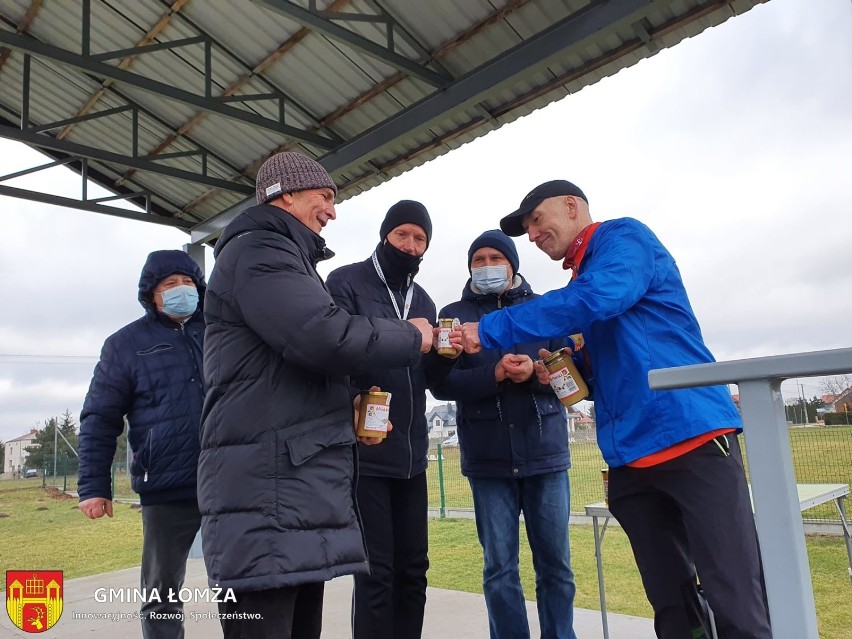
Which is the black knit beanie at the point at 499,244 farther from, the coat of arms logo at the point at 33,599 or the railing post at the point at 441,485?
the railing post at the point at 441,485

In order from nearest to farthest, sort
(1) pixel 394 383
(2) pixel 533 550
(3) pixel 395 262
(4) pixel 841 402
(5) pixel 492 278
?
(4) pixel 841 402 < (1) pixel 394 383 < (3) pixel 395 262 < (2) pixel 533 550 < (5) pixel 492 278

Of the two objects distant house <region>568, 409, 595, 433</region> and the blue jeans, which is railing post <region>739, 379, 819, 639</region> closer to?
distant house <region>568, 409, 595, 433</region>

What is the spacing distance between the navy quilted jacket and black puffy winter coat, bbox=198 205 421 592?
98 centimetres

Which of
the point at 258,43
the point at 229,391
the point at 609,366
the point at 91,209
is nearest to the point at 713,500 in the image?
the point at 609,366

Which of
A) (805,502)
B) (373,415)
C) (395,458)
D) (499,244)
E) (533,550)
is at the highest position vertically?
(499,244)

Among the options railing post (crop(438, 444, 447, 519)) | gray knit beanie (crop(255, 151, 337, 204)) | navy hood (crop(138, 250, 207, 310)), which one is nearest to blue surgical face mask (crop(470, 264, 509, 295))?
gray knit beanie (crop(255, 151, 337, 204))

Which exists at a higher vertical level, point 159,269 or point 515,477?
point 159,269

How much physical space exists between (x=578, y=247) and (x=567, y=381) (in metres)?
0.45

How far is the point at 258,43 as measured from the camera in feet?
15.3

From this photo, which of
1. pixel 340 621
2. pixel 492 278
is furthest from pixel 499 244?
pixel 340 621

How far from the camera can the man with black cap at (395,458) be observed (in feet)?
7.18

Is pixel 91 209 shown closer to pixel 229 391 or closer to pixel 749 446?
pixel 229 391

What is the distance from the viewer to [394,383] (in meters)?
2.39

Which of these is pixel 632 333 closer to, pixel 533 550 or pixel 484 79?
pixel 533 550
